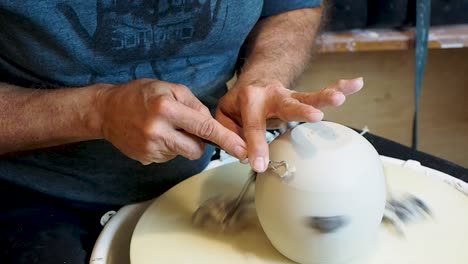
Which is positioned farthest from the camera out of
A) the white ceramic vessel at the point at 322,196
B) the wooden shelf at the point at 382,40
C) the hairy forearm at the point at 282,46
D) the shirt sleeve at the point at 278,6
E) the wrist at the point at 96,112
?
the wooden shelf at the point at 382,40

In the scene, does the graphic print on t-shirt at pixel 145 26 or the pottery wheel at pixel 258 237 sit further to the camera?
the graphic print on t-shirt at pixel 145 26

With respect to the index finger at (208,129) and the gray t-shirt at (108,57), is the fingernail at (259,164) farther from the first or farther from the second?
the gray t-shirt at (108,57)

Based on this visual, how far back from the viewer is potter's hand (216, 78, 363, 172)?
0.75m

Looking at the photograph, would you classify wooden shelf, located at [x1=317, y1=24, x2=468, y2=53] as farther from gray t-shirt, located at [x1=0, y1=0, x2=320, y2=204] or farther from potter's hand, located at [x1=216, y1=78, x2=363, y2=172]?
potter's hand, located at [x1=216, y1=78, x2=363, y2=172]

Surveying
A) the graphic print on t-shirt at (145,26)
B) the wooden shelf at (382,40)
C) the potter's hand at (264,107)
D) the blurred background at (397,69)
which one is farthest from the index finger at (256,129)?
the wooden shelf at (382,40)

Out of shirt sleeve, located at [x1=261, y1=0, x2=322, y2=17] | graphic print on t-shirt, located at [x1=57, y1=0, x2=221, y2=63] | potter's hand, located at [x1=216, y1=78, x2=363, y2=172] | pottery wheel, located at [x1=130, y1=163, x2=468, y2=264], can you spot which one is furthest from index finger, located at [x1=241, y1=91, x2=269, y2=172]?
shirt sleeve, located at [x1=261, y1=0, x2=322, y2=17]

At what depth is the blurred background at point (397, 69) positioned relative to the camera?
5.54ft

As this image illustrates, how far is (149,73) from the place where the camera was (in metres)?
1.03

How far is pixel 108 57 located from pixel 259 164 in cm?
37

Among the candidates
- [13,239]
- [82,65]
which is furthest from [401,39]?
[13,239]

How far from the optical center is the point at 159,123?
786 millimetres

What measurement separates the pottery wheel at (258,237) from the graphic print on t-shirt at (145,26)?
0.78 feet

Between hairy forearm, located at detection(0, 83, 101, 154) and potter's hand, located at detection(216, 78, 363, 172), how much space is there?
0.19m

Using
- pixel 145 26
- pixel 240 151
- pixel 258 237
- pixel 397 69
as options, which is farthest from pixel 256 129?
pixel 397 69
